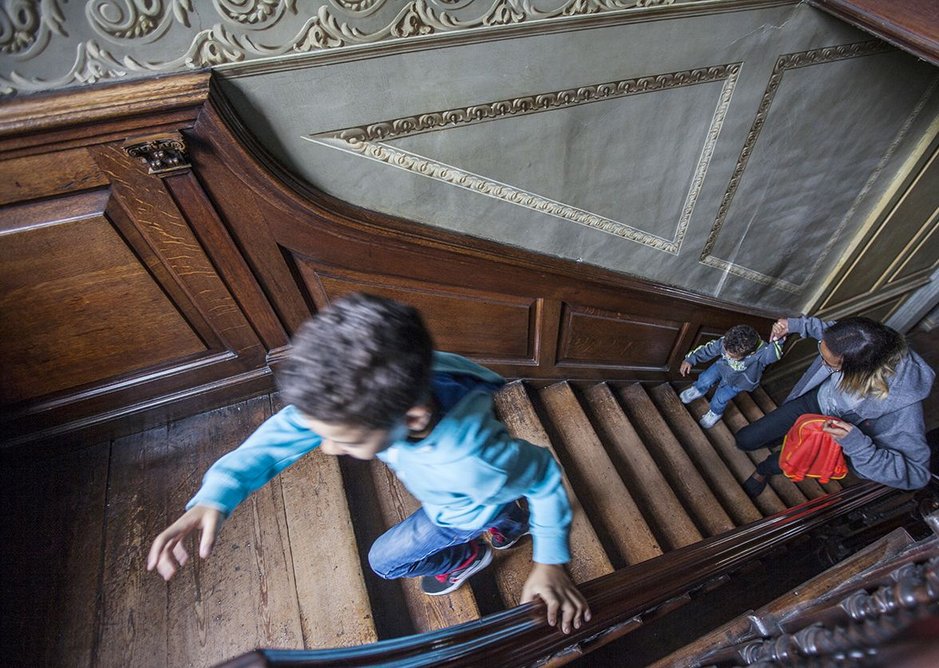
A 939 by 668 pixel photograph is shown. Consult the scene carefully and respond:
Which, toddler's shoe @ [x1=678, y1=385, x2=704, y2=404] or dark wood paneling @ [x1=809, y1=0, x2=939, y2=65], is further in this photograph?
toddler's shoe @ [x1=678, y1=385, x2=704, y2=404]

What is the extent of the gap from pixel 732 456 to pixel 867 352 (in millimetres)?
1690

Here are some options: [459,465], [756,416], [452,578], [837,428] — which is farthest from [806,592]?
[756,416]

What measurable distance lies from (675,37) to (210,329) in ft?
6.57

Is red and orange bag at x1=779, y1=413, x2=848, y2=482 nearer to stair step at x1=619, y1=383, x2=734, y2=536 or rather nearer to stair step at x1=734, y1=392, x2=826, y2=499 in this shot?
stair step at x1=619, y1=383, x2=734, y2=536

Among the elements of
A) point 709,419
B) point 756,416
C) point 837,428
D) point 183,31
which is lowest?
point 756,416

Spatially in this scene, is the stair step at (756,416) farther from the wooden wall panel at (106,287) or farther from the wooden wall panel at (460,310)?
the wooden wall panel at (106,287)

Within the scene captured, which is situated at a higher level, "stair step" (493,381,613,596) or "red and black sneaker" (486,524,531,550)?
"red and black sneaker" (486,524,531,550)

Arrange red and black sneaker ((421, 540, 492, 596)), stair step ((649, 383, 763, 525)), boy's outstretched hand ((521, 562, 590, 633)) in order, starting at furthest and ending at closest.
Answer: stair step ((649, 383, 763, 525)) < red and black sneaker ((421, 540, 492, 596)) < boy's outstretched hand ((521, 562, 590, 633))

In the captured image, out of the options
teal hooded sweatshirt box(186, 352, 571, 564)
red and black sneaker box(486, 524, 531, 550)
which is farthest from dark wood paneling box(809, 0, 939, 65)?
red and black sneaker box(486, 524, 531, 550)

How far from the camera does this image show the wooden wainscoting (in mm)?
1278

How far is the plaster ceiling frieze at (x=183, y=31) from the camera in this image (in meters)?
1.09

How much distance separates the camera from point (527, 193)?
6.30ft

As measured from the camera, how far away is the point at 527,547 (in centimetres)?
191

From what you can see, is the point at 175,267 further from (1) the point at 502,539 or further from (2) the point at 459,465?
(1) the point at 502,539
